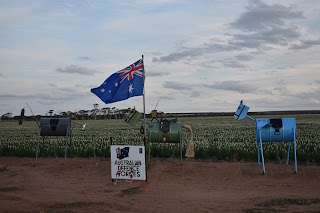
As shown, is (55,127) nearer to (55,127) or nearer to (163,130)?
(55,127)

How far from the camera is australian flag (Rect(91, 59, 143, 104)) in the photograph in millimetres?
13688

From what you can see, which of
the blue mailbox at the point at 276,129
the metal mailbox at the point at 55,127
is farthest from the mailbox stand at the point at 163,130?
the metal mailbox at the point at 55,127

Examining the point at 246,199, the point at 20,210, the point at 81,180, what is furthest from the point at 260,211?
the point at 81,180

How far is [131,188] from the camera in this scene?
11602 millimetres

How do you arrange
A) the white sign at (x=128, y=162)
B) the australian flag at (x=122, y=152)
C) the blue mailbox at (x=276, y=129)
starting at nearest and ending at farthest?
the white sign at (x=128, y=162) < the australian flag at (x=122, y=152) < the blue mailbox at (x=276, y=129)

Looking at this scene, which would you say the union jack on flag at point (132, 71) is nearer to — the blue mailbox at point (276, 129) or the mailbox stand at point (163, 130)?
the mailbox stand at point (163, 130)

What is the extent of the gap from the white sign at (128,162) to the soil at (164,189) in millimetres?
302

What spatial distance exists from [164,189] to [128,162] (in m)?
1.75

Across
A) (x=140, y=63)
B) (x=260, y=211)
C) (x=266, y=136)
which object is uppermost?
(x=140, y=63)

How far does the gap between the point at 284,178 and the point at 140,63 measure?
633 cm

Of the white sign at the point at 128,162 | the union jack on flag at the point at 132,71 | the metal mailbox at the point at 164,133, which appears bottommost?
the white sign at the point at 128,162

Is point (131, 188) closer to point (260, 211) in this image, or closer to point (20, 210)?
point (20, 210)

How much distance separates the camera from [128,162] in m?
12.3

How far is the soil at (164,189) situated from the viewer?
9008 mm
